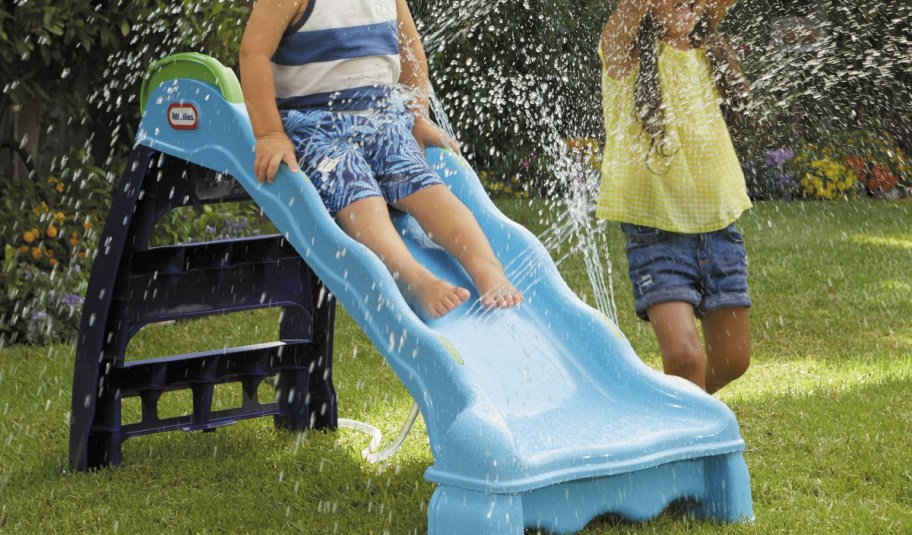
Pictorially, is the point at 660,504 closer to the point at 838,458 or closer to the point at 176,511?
the point at 838,458

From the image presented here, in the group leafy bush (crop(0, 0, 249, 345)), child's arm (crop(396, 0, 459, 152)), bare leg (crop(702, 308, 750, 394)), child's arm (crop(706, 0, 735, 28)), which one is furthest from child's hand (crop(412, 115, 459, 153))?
leafy bush (crop(0, 0, 249, 345))

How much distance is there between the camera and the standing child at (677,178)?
3209mm

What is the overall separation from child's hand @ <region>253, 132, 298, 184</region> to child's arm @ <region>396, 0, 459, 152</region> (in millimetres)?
604

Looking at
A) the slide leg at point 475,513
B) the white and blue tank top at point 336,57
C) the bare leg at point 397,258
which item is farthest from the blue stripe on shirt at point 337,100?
the slide leg at point 475,513

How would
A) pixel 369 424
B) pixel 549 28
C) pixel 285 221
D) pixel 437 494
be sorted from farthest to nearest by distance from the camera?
pixel 549 28, pixel 369 424, pixel 285 221, pixel 437 494

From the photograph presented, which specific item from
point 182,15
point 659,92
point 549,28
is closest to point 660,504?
point 659,92

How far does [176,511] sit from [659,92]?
69.5 inches

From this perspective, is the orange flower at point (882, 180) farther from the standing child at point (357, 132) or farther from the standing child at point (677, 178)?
the standing child at point (357, 132)

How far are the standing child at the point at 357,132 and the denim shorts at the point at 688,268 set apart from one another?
361 millimetres

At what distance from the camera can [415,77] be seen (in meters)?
3.64

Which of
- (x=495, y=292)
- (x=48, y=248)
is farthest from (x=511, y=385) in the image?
(x=48, y=248)

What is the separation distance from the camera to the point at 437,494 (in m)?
2.63

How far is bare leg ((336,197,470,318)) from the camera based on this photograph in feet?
10.0

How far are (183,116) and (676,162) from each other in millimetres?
1409
